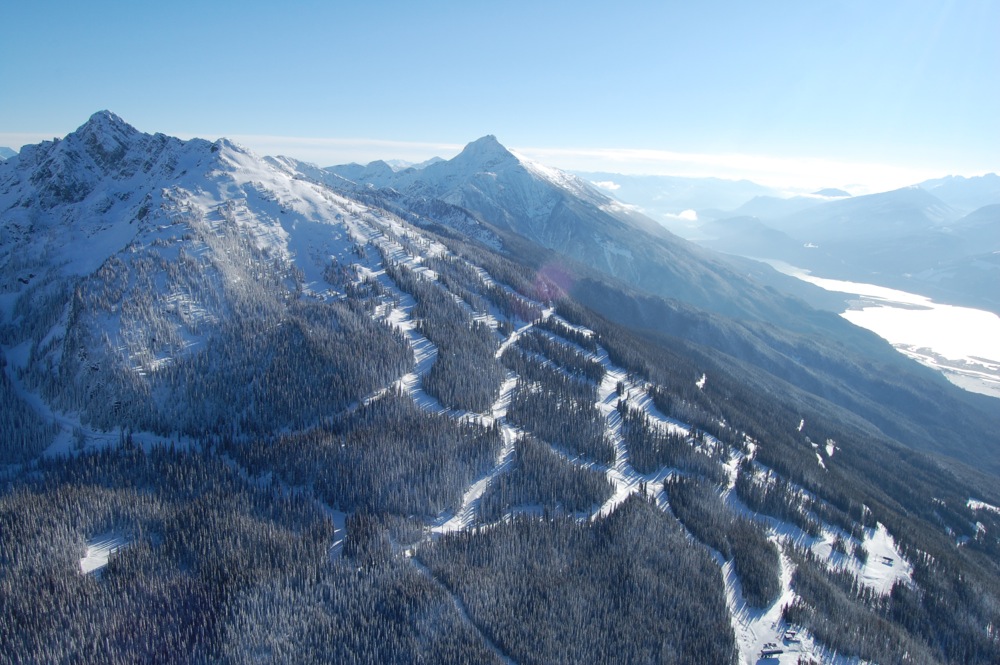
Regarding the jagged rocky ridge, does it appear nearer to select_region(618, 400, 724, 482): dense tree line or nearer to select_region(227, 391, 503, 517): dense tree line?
select_region(227, 391, 503, 517): dense tree line

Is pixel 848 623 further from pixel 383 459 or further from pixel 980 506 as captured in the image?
pixel 980 506

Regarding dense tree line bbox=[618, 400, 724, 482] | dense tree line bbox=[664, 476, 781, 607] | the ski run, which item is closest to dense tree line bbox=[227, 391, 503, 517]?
the ski run

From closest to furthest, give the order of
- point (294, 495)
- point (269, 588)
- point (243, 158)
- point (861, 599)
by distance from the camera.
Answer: point (269, 588)
point (294, 495)
point (861, 599)
point (243, 158)

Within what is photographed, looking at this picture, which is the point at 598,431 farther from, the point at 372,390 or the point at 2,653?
the point at 2,653

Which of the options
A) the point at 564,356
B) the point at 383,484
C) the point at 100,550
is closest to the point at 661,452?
the point at 564,356

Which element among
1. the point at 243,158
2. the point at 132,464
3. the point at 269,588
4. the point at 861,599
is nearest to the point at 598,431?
the point at 861,599
